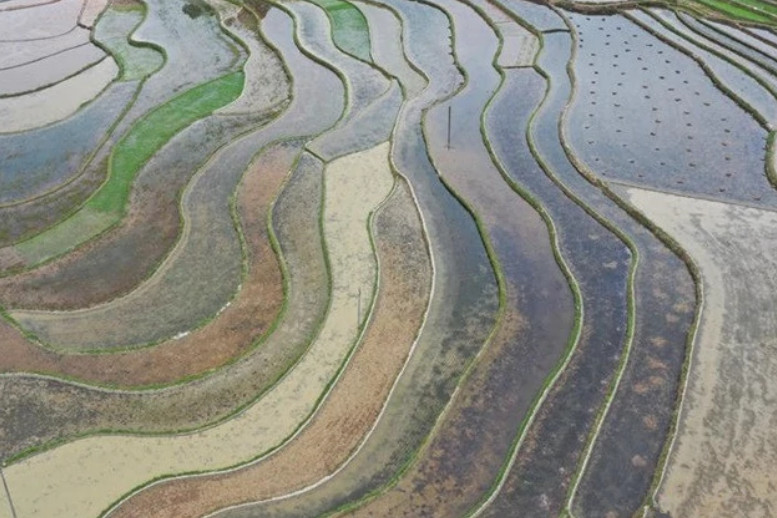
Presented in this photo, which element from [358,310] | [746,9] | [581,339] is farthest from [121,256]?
[746,9]

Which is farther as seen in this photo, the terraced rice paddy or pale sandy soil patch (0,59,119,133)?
pale sandy soil patch (0,59,119,133)

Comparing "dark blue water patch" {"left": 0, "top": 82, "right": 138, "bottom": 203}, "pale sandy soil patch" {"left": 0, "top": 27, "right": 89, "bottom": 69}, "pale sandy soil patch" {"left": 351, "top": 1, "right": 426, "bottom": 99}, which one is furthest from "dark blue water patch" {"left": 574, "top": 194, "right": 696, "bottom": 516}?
"pale sandy soil patch" {"left": 0, "top": 27, "right": 89, "bottom": 69}

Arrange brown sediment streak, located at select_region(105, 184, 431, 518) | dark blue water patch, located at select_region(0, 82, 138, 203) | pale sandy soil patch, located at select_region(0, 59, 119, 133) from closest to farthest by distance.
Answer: brown sediment streak, located at select_region(105, 184, 431, 518)
dark blue water patch, located at select_region(0, 82, 138, 203)
pale sandy soil patch, located at select_region(0, 59, 119, 133)

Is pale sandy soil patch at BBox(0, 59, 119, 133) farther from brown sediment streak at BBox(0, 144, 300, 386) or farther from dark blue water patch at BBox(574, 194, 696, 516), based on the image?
dark blue water patch at BBox(574, 194, 696, 516)

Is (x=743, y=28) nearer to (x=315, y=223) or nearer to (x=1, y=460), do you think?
(x=315, y=223)

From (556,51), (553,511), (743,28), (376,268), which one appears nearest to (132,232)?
(376,268)

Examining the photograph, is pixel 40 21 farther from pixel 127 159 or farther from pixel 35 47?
pixel 127 159
